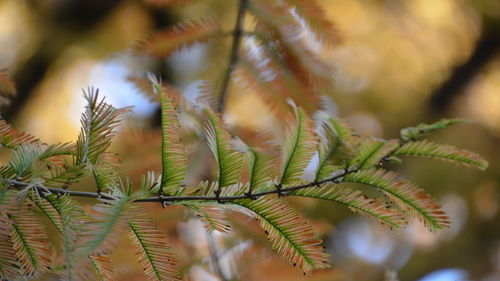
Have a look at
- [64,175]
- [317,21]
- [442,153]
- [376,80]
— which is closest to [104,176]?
[64,175]

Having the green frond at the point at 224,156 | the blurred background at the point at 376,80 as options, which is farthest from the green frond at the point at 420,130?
the blurred background at the point at 376,80

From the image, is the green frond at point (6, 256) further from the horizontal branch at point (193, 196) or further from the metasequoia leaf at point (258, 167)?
the metasequoia leaf at point (258, 167)

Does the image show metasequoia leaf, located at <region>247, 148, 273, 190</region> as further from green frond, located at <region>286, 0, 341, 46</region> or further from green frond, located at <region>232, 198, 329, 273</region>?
green frond, located at <region>286, 0, 341, 46</region>

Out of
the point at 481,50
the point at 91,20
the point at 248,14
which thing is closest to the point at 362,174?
the point at 248,14

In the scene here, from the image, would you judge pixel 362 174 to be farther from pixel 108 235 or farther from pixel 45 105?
pixel 45 105

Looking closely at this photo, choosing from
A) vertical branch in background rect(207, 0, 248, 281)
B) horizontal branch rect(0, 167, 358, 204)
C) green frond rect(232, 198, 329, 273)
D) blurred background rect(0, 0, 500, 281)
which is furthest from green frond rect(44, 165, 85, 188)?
blurred background rect(0, 0, 500, 281)
